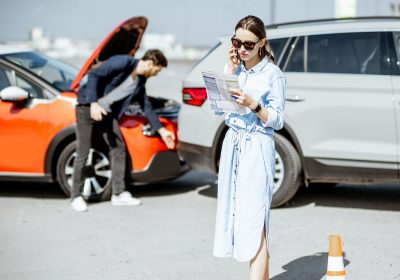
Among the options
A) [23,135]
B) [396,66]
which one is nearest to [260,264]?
[396,66]

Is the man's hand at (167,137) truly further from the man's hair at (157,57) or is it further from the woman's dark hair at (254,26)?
the woman's dark hair at (254,26)

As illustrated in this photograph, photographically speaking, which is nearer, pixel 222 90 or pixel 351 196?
pixel 222 90

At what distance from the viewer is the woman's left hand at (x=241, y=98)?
13.2 feet

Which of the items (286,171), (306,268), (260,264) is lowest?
(306,268)

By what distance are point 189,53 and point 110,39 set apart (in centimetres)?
9910

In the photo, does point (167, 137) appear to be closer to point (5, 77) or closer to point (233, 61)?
point (5, 77)

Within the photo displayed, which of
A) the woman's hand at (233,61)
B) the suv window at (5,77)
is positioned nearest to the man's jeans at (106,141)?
the suv window at (5,77)

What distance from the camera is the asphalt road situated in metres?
5.41

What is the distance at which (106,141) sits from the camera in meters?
7.61

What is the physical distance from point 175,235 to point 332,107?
71.4 inches

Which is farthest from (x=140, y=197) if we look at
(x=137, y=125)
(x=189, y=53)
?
(x=189, y=53)

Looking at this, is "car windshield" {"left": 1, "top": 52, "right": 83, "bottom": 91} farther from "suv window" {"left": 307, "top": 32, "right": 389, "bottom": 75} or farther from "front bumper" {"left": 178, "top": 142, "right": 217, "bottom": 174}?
"suv window" {"left": 307, "top": 32, "right": 389, "bottom": 75}

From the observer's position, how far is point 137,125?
7695mm

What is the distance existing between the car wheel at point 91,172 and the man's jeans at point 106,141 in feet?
0.44
